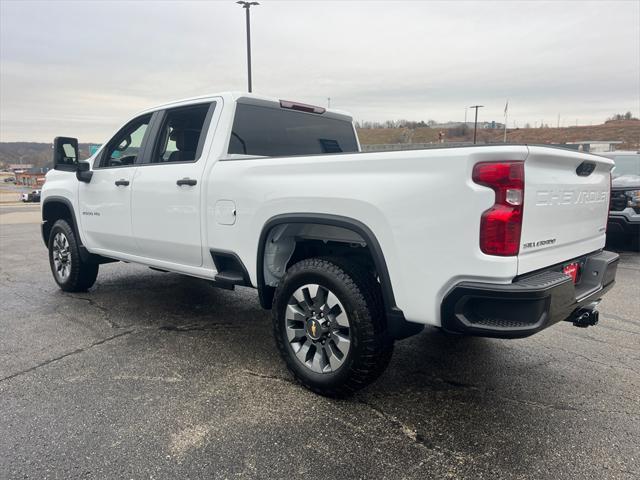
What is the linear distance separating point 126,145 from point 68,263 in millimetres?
1763

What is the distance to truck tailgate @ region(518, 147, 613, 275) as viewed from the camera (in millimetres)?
2430

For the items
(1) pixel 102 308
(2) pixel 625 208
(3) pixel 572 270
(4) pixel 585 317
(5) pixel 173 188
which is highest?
(5) pixel 173 188

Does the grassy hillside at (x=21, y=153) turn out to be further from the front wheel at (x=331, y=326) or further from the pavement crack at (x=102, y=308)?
the front wheel at (x=331, y=326)

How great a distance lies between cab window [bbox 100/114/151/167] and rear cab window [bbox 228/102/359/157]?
120 centimetres

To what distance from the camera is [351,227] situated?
9.30 feet

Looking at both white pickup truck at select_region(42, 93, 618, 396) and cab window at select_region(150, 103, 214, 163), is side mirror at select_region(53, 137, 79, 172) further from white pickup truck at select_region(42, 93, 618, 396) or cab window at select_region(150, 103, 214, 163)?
cab window at select_region(150, 103, 214, 163)

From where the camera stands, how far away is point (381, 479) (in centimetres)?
230

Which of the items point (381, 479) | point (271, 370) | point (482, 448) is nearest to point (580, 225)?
point (482, 448)

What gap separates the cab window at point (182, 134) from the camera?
411 cm

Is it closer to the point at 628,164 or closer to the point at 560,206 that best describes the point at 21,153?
the point at 628,164

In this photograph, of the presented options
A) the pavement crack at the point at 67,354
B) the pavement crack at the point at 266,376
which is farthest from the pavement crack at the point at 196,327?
the pavement crack at the point at 266,376

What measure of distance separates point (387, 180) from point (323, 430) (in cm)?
145

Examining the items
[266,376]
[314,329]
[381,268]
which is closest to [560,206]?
[381,268]

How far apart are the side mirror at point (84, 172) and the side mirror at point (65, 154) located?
0.20ft
